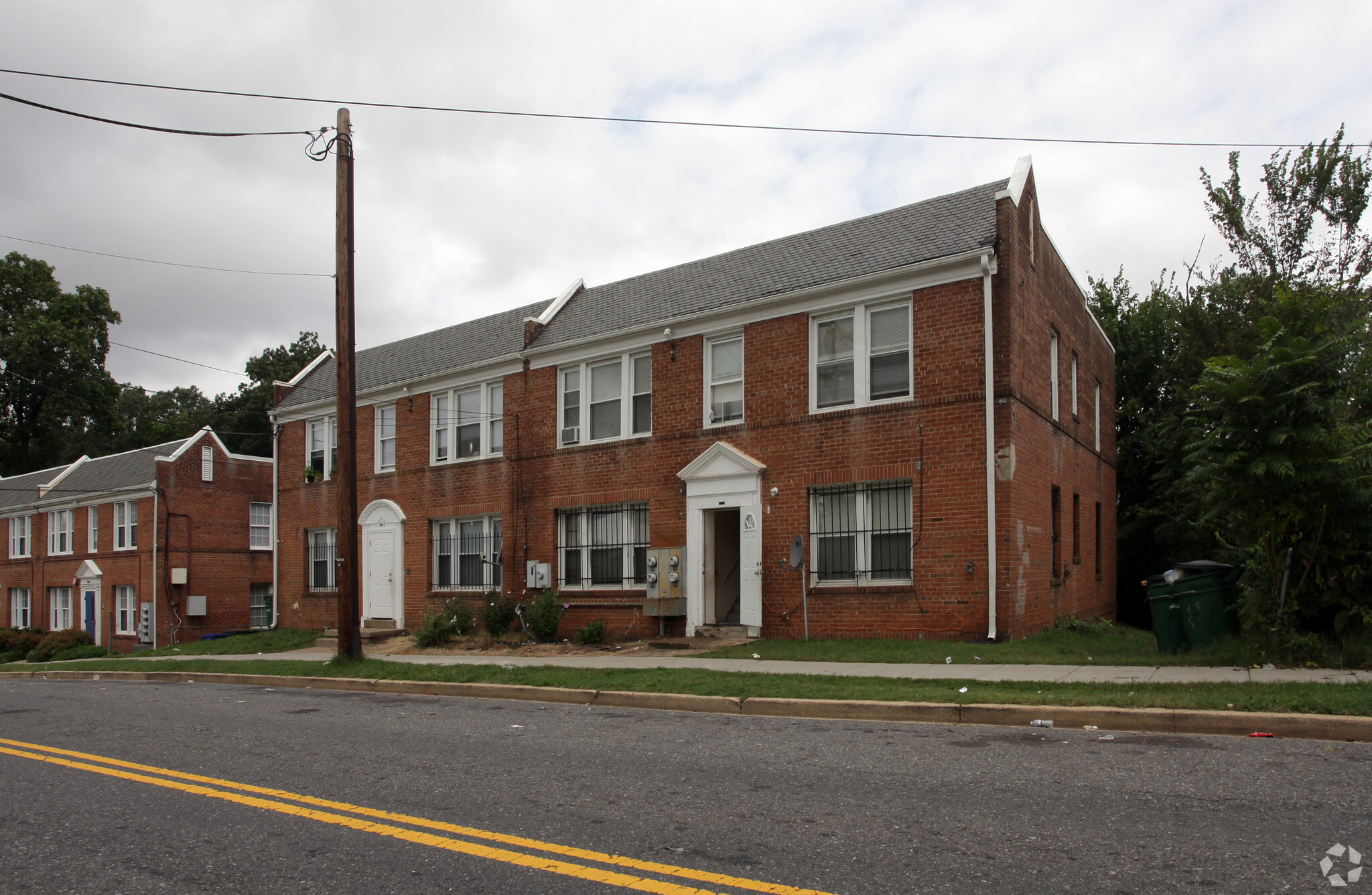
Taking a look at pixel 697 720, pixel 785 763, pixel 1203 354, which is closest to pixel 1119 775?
pixel 785 763

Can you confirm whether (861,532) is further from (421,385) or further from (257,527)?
(257,527)

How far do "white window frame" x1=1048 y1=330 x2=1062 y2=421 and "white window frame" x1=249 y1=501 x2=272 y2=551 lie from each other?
2660 cm

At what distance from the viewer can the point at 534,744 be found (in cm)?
806

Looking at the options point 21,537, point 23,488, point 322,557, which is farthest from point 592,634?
point 23,488

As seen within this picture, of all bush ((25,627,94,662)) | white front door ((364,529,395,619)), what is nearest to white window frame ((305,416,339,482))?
white front door ((364,529,395,619))

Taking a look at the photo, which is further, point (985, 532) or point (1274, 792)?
point (985, 532)

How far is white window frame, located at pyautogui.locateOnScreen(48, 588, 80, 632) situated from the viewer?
3594cm

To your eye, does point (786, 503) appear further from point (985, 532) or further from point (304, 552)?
point (304, 552)

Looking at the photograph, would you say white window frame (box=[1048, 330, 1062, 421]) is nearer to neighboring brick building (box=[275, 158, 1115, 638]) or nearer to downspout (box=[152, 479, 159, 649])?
neighboring brick building (box=[275, 158, 1115, 638])

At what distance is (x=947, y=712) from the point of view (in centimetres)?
877

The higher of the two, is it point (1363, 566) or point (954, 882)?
point (1363, 566)

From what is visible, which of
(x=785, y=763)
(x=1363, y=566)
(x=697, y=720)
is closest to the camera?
(x=785, y=763)

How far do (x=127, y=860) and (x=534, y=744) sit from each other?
11.3 ft

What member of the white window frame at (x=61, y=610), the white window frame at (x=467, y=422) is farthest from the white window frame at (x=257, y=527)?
the white window frame at (x=467, y=422)
